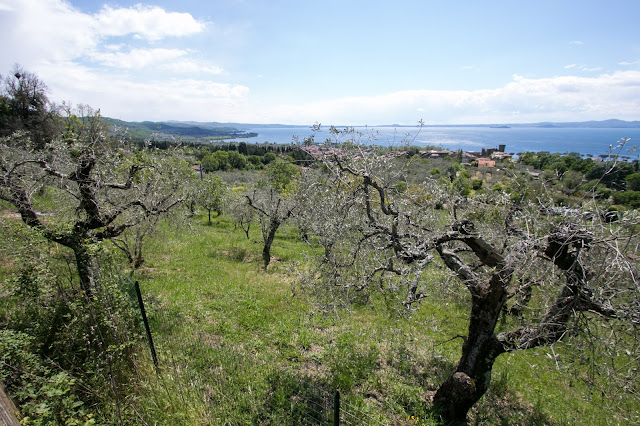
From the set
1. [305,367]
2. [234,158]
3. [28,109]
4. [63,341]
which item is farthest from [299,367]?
[234,158]

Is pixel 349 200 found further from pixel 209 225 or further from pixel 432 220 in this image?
pixel 209 225

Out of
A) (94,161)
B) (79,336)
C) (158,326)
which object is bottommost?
(158,326)

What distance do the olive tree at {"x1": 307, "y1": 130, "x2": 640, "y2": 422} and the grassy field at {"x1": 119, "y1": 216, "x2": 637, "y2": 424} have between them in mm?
597

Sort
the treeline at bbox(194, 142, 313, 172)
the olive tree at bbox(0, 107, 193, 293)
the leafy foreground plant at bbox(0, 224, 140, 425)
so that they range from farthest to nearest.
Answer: the treeline at bbox(194, 142, 313, 172)
the olive tree at bbox(0, 107, 193, 293)
the leafy foreground plant at bbox(0, 224, 140, 425)

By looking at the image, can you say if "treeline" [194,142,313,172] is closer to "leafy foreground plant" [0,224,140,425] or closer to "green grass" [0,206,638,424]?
"green grass" [0,206,638,424]

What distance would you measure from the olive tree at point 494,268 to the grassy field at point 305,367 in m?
→ 0.60

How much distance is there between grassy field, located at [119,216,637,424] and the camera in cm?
529

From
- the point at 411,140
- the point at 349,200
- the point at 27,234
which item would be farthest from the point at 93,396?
the point at 411,140

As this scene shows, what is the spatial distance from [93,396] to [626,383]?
8.23m

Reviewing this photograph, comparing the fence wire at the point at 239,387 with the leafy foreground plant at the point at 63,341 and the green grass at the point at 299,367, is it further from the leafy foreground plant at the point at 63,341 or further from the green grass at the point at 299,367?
the leafy foreground plant at the point at 63,341

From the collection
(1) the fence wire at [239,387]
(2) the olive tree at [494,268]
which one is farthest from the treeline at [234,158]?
(1) the fence wire at [239,387]

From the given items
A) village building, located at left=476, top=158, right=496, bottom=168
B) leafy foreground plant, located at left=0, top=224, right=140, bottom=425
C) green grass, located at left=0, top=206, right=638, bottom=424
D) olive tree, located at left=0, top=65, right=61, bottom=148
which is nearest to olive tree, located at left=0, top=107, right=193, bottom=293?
leafy foreground plant, located at left=0, top=224, right=140, bottom=425

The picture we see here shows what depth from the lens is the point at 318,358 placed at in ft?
24.2

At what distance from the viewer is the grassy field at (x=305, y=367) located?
5.29 m
